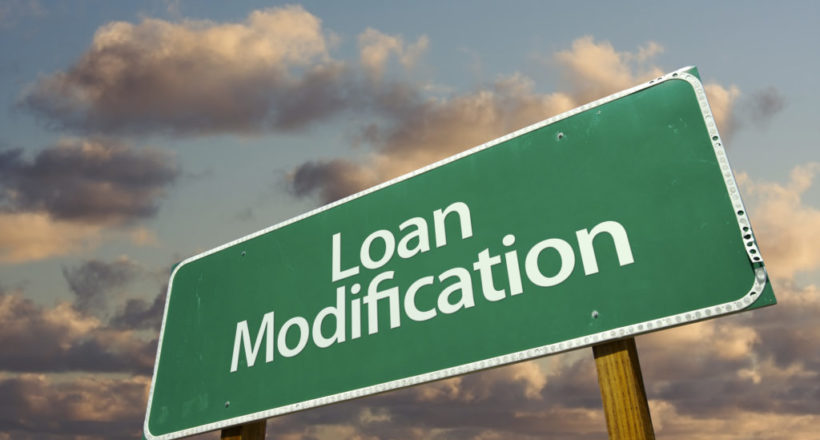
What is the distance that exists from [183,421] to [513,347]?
108 inches

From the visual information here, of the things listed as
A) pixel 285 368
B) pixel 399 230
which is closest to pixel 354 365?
pixel 285 368

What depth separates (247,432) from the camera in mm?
4254

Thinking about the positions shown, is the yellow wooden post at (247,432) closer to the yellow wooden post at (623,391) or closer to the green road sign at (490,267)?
the green road sign at (490,267)

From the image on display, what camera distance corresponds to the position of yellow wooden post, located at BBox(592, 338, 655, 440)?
2752mm

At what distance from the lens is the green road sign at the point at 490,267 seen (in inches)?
115

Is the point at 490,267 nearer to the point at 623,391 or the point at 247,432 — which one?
the point at 623,391

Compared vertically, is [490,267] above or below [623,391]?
above

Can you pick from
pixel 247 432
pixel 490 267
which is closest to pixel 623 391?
pixel 490 267

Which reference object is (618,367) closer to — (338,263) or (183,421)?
(338,263)

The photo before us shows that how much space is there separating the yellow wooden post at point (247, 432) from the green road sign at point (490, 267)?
0.11m

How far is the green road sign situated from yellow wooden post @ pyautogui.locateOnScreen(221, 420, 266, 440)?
0.35ft

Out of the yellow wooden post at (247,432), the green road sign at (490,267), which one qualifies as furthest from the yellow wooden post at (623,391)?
the yellow wooden post at (247,432)

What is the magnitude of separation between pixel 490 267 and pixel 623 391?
3.19 feet

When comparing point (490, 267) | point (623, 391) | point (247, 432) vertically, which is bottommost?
point (623, 391)
